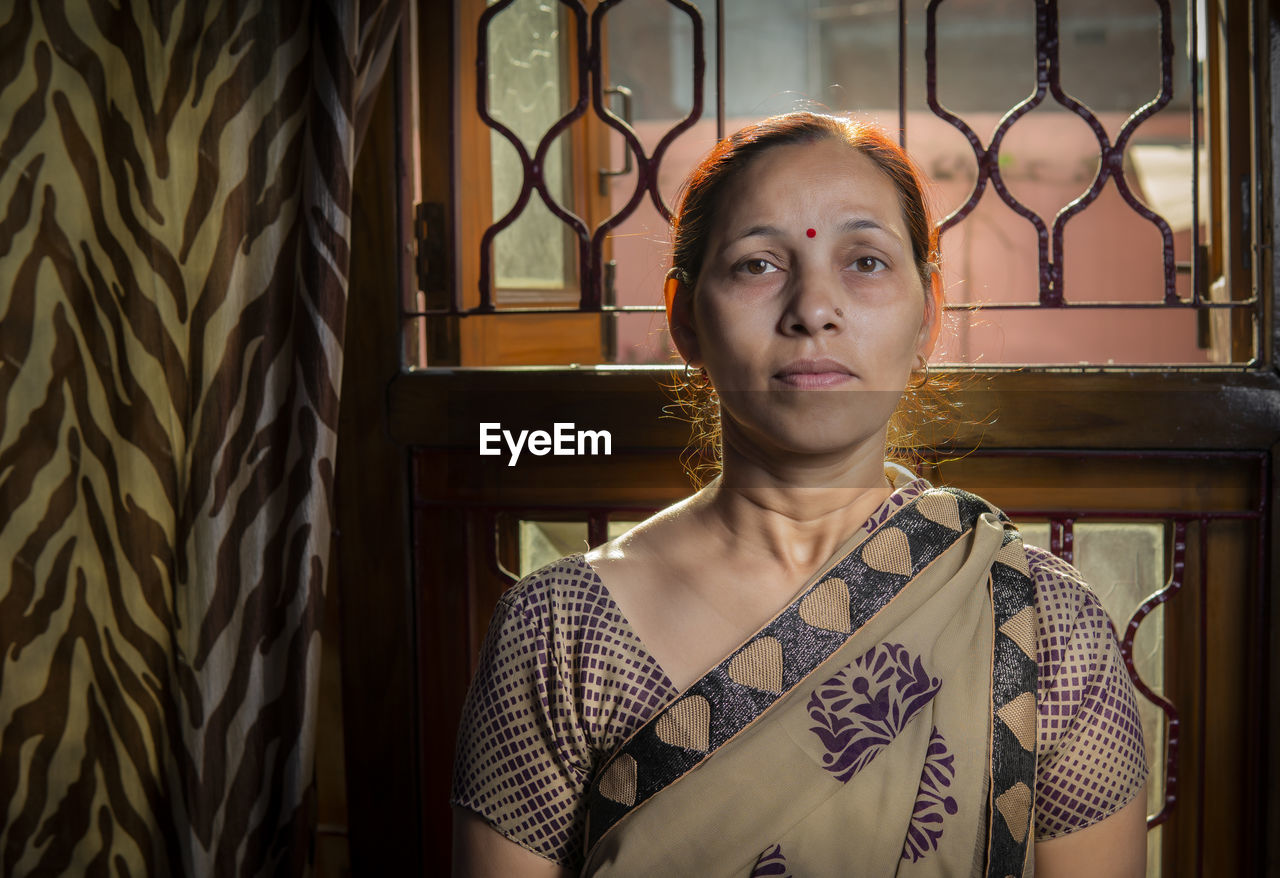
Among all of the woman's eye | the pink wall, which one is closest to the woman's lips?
the woman's eye

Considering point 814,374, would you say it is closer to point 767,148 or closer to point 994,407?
point 767,148

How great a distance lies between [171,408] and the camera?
4.71ft

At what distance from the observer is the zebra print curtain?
140cm

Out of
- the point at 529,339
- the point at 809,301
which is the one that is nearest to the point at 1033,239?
the point at 529,339

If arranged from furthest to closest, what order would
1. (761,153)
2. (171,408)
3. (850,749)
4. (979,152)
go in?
1. (979,152)
2. (171,408)
3. (761,153)
4. (850,749)

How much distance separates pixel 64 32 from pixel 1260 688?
2.02 m

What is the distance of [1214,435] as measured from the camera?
1.47m

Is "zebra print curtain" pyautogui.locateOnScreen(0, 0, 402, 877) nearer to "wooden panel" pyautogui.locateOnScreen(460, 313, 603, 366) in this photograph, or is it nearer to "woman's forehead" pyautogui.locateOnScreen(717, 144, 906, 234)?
"wooden panel" pyautogui.locateOnScreen(460, 313, 603, 366)

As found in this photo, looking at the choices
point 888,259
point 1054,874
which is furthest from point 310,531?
point 1054,874

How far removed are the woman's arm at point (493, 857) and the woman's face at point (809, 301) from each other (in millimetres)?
471

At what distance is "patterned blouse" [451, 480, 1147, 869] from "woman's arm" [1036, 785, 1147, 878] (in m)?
0.01

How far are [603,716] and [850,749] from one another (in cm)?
24

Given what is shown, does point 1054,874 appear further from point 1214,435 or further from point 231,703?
point 231,703

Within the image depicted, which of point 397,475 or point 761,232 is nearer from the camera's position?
point 761,232
